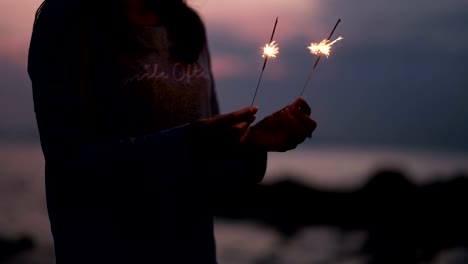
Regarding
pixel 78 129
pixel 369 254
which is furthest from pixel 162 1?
pixel 369 254

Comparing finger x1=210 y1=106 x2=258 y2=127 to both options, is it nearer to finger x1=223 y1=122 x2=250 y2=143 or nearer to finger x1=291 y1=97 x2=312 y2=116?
finger x1=223 y1=122 x2=250 y2=143

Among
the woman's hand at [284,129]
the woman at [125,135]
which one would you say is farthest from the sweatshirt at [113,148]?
the woman's hand at [284,129]

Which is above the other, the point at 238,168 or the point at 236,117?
the point at 238,168

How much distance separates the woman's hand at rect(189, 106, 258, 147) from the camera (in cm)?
150

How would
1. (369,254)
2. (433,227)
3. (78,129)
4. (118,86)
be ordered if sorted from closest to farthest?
(78,129), (118,86), (369,254), (433,227)

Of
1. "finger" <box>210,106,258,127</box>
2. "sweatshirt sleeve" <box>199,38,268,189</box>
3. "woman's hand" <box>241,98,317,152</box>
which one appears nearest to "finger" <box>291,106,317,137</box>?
"woman's hand" <box>241,98,317,152</box>

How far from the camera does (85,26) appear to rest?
154 cm

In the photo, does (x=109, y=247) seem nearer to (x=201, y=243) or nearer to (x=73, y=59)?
(x=201, y=243)

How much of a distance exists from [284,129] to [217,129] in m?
0.27

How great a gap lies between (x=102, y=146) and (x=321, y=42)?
0.70 m

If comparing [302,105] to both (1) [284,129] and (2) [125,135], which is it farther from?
(2) [125,135]


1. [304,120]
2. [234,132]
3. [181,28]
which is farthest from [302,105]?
[181,28]

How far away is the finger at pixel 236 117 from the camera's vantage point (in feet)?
4.91

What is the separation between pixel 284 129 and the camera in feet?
5.61
